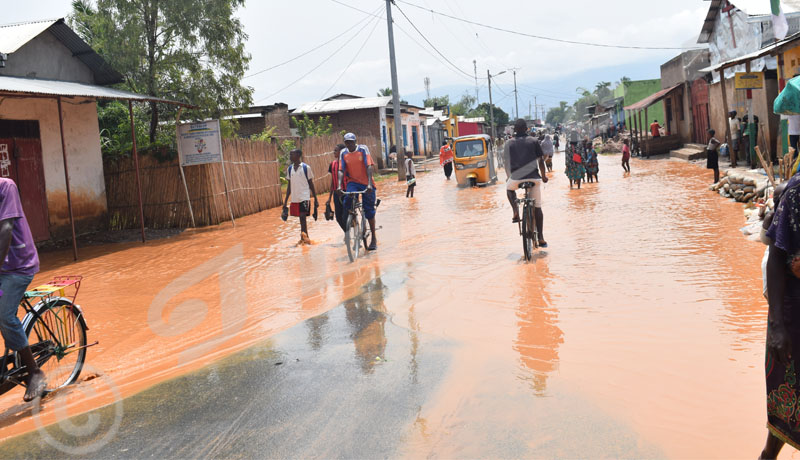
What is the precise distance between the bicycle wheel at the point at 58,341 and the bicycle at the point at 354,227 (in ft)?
15.8

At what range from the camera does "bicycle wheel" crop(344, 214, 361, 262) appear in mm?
10000

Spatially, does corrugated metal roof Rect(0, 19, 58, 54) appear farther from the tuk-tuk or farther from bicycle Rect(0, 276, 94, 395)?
the tuk-tuk

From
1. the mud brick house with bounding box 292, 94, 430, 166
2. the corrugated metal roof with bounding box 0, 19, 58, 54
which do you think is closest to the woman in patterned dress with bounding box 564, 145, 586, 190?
the corrugated metal roof with bounding box 0, 19, 58, 54

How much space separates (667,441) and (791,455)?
59cm

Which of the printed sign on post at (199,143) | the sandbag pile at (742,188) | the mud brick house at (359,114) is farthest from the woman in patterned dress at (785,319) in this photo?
the mud brick house at (359,114)

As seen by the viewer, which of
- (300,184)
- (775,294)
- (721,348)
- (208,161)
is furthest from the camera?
(208,161)

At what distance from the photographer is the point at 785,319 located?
9.67 ft

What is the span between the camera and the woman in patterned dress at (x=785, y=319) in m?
2.85

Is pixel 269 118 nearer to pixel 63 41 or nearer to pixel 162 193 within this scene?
pixel 162 193

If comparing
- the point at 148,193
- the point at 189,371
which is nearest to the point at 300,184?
the point at 148,193

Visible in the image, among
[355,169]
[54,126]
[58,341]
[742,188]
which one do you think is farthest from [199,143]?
[742,188]

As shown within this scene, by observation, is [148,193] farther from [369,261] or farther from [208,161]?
[369,261]

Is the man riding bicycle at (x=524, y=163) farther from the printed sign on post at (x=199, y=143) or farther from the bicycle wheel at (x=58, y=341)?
the printed sign on post at (x=199, y=143)

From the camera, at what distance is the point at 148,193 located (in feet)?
51.3
